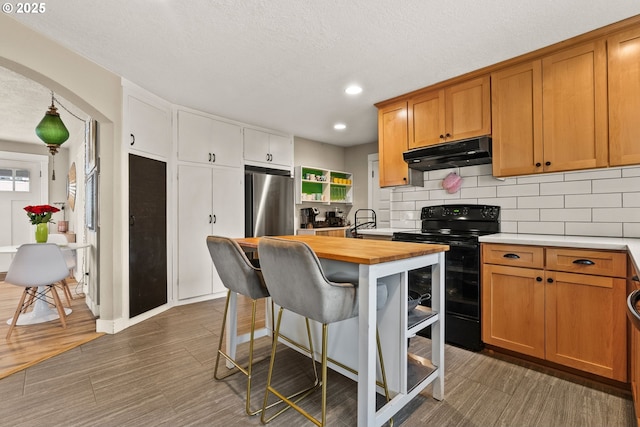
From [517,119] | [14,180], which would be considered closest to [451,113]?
[517,119]

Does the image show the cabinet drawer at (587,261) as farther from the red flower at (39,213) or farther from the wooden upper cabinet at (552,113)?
the red flower at (39,213)

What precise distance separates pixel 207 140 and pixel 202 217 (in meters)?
0.99

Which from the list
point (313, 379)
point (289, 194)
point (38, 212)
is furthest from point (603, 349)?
point (38, 212)

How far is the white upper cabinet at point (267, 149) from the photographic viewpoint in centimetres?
424

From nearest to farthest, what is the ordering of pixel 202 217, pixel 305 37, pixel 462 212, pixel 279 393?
pixel 279 393 → pixel 305 37 → pixel 462 212 → pixel 202 217

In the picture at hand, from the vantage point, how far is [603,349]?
1.85 meters

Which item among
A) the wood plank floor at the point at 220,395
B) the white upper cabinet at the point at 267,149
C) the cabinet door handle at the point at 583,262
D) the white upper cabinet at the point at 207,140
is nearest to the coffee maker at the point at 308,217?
the white upper cabinet at the point at 267,149

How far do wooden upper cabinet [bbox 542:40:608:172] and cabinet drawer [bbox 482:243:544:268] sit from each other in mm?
675

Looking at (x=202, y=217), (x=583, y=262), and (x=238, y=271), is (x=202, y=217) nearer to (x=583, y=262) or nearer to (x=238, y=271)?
(x=238, y=271)

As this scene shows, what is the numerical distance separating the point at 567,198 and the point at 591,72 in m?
0.95

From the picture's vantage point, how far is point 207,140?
3.80m

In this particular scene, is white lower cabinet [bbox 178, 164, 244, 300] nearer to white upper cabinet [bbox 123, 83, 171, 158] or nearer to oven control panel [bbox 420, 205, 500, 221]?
white upper cabinet [bbox 123, 83, 171, 158]

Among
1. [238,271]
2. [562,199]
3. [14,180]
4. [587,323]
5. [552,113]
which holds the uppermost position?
[552,113]

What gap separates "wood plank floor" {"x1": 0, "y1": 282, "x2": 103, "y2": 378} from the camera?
2258 mm
